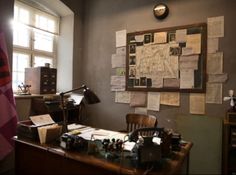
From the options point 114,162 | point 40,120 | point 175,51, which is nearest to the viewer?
point 114,162

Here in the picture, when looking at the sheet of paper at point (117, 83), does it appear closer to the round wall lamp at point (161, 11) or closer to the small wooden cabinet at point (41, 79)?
the small wooden cabinet at point (41, 79)

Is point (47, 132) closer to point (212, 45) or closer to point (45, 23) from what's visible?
point (212, 45)

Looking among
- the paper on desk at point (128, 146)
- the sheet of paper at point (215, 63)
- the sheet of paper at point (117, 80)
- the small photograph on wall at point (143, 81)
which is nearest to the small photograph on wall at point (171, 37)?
the sheet of paper at point (215, 63)

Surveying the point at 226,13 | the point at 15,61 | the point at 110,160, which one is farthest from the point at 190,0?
the point at 15,61

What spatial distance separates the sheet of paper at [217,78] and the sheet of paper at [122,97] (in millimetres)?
1164

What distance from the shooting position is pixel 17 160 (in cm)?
175

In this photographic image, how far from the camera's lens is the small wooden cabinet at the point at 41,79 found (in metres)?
2.90

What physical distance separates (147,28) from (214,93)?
128 centimetres

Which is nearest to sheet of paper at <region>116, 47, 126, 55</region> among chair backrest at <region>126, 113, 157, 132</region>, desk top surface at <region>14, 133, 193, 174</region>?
chair backrest at <region>126, 113, 157, 132</region>

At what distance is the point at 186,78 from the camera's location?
107 inches

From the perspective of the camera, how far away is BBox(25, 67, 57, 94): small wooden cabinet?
2898 mm

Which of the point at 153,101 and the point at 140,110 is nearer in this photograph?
the point at 153,101

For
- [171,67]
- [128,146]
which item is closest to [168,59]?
[171,67]

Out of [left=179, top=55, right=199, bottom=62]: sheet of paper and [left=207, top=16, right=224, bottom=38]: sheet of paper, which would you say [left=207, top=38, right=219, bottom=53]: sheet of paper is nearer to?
[left=207, top=16, right=224, bottom=38]: sheet of paper
